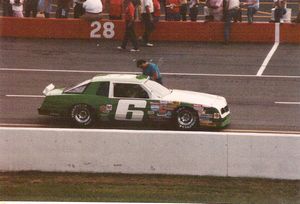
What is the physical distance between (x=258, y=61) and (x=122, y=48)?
176 inches

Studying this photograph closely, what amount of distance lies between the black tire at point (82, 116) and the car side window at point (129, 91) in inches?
28.9

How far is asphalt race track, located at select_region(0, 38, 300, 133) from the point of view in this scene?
19406 mm

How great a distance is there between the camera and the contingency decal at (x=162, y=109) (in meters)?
17.9

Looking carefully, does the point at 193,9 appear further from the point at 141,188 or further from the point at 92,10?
the point at 141,188

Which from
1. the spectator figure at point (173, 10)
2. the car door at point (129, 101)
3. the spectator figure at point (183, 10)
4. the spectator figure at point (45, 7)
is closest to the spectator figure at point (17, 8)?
the spectator figure at point (45, 7)

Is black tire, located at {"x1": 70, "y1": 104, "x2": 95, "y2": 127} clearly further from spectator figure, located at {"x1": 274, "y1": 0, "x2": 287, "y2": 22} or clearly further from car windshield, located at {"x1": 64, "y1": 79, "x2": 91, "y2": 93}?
spectator figure, located at {"x1": 274, "y1": 0, "x2": 287, "y2": 22}

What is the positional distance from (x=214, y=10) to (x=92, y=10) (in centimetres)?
412

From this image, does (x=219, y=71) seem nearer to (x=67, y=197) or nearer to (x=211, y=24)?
(x=211, y=24)

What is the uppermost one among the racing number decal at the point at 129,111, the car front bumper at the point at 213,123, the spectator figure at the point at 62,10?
the spectator figure at the point at 62,10

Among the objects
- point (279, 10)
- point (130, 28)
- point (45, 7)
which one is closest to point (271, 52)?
point (279, 10)

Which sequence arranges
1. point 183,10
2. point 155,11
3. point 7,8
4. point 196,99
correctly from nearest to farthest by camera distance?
point 196,99, point 155,11, point 183,10, point 7,8

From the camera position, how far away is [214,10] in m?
27.6

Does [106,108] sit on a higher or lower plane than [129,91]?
lower

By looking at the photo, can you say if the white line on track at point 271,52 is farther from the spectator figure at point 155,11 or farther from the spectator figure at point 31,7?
the spectator figure at point 31,7
